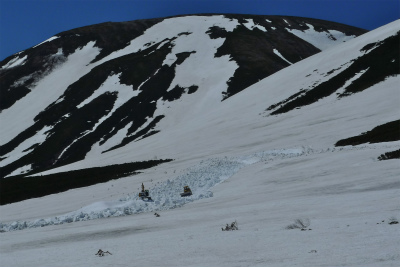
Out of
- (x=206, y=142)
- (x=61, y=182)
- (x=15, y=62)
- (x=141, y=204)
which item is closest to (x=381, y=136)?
(x=141, y=204)

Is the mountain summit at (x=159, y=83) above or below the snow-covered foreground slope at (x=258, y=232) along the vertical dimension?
above

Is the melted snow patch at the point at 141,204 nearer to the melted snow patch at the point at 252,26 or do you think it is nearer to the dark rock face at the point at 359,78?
the dark rock face at the point at 359,78

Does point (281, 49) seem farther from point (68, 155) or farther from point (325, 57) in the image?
point (68, 155)

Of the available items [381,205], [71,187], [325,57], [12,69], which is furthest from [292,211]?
[12,69]

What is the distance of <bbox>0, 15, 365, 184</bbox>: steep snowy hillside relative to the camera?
337ft

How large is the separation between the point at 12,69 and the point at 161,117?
251 feet

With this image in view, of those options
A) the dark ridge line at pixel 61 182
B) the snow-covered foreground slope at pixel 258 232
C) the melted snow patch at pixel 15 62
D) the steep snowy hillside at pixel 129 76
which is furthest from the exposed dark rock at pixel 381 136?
the melted snow patch at pixel 15 62

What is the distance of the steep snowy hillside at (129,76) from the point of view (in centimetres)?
10269

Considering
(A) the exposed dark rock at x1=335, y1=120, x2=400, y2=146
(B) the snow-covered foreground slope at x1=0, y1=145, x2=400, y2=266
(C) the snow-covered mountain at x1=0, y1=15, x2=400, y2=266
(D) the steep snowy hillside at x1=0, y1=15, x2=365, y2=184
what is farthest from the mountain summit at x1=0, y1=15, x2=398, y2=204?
(B) the snow-covered foreground slope at x1=0, y1=145, x2=400, y2=266

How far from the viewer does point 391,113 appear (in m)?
47.6

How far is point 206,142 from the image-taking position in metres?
62.4

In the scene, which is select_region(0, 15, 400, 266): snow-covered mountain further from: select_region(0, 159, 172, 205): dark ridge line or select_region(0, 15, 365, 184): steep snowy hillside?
select_region(0, 15, 365, 184): steep snowy hillside

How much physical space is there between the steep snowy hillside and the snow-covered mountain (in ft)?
1.98

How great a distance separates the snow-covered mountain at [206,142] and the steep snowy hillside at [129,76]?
0.60 m
